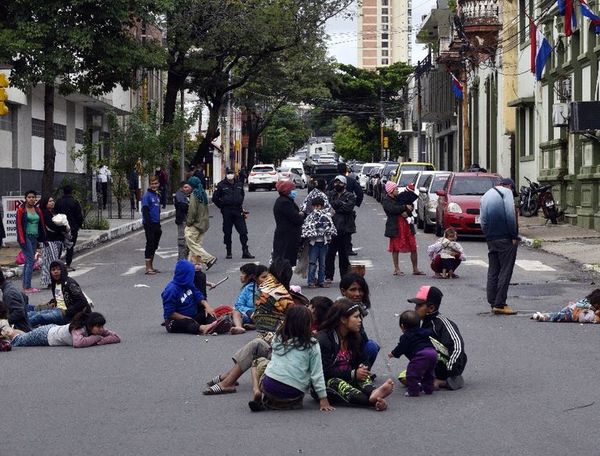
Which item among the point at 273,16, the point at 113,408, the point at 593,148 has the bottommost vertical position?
the point at 113,408

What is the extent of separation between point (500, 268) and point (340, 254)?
458cm

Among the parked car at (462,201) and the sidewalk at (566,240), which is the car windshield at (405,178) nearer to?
the sidewalk at (566,240)

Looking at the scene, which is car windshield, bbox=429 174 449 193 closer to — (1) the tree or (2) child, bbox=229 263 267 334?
(1) the tree

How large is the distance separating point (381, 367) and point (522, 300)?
6.42 m

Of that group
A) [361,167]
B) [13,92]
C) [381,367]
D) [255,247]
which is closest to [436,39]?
[361,167]

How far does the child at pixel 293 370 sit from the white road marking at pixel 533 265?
13.9 meters

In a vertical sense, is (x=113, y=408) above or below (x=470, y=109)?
below

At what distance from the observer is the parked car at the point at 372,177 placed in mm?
56147

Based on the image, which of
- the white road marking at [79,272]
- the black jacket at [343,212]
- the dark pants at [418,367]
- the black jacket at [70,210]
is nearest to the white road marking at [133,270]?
the white road marking at [79,272]

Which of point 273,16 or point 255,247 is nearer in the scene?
→ point 255,247

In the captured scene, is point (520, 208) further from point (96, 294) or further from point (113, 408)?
point (113, 408)

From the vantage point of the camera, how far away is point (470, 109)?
193 feet

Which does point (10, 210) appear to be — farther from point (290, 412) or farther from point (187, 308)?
point (290, 412)

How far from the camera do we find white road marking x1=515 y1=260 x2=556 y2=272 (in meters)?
23.1
